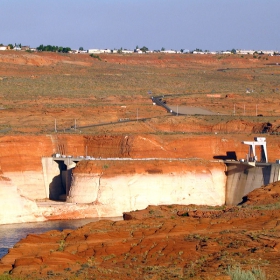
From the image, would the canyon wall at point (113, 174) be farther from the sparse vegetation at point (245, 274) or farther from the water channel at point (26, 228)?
the sparse vegetation at point (245, 274)

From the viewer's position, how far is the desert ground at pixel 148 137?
159ft

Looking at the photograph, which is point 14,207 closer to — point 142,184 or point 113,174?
point 113,174

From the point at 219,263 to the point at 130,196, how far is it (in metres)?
43.8

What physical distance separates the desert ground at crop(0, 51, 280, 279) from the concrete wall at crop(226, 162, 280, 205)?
605 centimetres

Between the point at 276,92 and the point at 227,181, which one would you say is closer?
the point at 227,181

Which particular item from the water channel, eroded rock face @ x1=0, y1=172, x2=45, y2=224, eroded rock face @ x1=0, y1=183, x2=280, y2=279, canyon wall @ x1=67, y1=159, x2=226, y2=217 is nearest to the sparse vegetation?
eroded rock face @ x1=0, y1=183, x2=280, y2=279

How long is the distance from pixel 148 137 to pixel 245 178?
10086 mm

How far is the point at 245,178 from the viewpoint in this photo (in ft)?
315

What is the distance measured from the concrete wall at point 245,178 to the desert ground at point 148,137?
6050 mm

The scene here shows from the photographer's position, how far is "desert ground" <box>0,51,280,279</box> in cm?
4850

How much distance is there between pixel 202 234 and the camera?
54.4 meters

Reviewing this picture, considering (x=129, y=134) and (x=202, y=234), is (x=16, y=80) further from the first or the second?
(x=202, y=234)

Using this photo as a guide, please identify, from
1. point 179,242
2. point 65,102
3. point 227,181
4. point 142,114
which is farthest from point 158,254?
point 65,102

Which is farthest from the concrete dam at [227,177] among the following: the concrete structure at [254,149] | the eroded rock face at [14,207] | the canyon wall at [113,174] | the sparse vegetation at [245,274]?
the sparse vegetation at [245,274]
